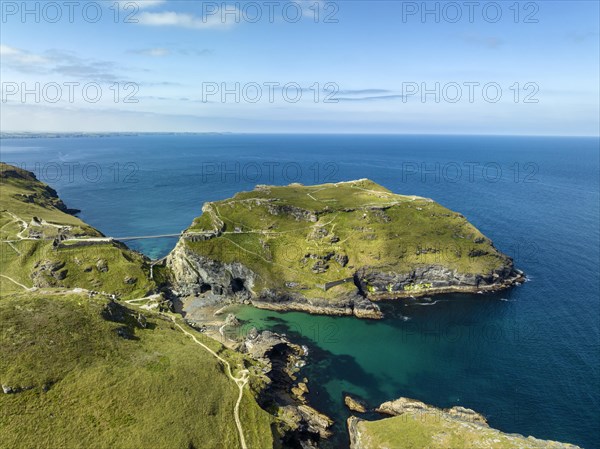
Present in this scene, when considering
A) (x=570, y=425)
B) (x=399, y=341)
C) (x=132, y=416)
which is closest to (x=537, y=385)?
Result: (x=570, y=425)

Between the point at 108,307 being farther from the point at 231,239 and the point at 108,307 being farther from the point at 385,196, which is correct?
the point at 385,196

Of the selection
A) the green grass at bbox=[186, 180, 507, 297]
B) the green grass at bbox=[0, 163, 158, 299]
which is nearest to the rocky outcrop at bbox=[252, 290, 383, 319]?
the green grass at bbox=[186, 180, 507, 297]

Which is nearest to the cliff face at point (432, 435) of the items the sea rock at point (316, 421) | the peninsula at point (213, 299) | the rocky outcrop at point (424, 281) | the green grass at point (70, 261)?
the peninsula at point (213, 299)

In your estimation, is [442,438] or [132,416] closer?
[132,416]

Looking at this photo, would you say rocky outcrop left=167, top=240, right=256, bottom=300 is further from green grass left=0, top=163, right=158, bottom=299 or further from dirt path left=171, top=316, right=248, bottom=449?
dirt path left=171, top=316, right=248, bottom=449

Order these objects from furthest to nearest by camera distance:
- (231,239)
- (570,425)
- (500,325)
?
(231,239) → (500,325) → (570,425)

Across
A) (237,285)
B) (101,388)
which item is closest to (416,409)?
(101,388)
